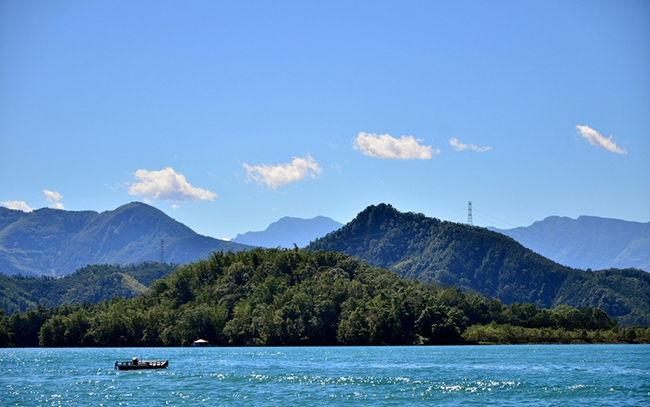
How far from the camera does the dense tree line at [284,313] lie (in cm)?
13475

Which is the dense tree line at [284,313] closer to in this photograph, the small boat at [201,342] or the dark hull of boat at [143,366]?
the small boat at [201,342]

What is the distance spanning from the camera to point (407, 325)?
135 meters

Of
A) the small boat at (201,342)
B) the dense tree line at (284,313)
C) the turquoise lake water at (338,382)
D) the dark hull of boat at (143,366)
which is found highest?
the dense tree line at (284,313)

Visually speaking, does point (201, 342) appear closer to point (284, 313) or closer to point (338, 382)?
point (284, 313)

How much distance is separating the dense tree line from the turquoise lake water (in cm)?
4105

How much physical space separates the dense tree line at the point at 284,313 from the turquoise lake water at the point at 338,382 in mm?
41052

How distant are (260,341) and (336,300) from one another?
15.9m

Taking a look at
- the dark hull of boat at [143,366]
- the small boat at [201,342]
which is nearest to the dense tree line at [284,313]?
the small boat at [201,342]

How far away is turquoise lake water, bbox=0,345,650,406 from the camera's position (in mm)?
54062

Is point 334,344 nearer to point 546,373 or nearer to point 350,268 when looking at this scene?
point 350,268

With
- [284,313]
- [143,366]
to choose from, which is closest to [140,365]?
[143,366]

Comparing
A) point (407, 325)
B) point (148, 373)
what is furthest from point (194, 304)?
point (148, 373)

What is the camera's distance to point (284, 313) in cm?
13650

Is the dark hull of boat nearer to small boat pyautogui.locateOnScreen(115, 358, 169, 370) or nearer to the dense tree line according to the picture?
small boat pyautogui.locateOnScreen(115, 358, 169, 370)
